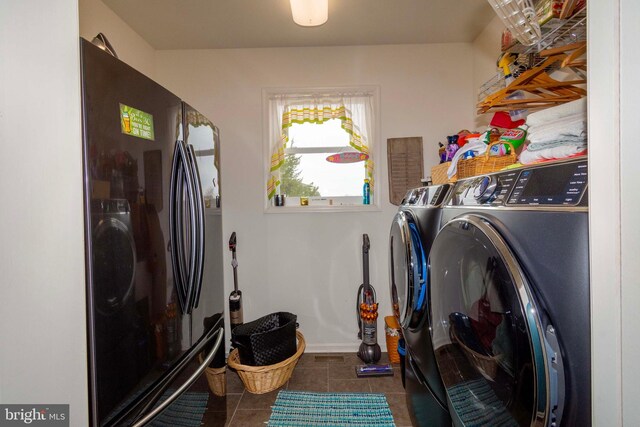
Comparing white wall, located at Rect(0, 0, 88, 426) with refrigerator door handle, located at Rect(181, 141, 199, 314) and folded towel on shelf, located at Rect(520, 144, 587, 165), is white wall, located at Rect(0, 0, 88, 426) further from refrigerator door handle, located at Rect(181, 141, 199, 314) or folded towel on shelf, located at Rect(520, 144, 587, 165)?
folded towel on shelf, located at Rect(520, 144, 587, 165)

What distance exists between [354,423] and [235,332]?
0.98 meters

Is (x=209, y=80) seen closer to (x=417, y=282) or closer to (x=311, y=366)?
(x=417, y=282)

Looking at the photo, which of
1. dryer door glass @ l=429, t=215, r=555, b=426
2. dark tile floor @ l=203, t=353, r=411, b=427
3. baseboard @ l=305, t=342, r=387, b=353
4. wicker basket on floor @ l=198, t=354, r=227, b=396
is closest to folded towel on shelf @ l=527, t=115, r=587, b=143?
dryer door glass @ l=429, t=215, r=555, b=426

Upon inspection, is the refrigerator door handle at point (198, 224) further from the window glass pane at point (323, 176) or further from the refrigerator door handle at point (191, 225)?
the window glass pane at point (323, 176)

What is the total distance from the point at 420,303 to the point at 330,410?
1.07 meters

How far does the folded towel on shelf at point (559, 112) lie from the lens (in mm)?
654

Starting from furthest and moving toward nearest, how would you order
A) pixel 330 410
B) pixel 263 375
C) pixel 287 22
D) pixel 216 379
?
pixel 287 22 → pixel 263 375 → pixel 330 410 → pixel 216 379

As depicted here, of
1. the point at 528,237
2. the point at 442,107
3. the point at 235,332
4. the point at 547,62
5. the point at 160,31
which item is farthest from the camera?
the point at 442,107

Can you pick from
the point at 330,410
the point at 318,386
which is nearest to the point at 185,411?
the point at 330,410

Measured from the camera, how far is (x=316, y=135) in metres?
2.58

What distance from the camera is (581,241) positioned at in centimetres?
49

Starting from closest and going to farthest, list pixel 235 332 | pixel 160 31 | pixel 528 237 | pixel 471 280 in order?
pixel 528 237, pixel 471 280, pixel 235 332, pixel 160 31

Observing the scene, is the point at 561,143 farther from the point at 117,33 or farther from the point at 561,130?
the point at 117,33

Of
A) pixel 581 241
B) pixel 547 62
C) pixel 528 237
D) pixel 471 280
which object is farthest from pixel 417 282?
pixel 547 62
